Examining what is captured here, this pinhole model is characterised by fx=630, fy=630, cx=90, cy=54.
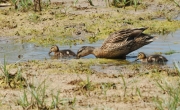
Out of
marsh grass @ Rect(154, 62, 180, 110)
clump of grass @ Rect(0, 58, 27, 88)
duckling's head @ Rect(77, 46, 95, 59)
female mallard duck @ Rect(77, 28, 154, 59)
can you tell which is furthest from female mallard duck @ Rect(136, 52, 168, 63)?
clump of grass @ Rect(0, 58, 27, 88)

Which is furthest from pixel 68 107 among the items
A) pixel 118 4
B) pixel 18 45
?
pixel 118 4

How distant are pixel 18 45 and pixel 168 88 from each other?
571 cm

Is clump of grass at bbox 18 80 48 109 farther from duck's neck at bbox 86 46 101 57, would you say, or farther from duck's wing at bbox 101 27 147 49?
duck's wing at bbox 101 27 147 49

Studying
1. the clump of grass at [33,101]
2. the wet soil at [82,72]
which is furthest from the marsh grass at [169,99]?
the clump of grass at [33,101]

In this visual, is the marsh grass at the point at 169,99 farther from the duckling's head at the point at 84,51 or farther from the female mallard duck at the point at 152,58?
the duckling's head at the point at 84,51

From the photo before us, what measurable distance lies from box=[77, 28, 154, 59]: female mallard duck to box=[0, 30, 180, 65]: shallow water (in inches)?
7.7

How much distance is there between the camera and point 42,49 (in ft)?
39.1

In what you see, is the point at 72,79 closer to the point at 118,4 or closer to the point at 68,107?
the point at 68,107

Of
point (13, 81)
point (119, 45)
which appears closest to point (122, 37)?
point (119, 45)

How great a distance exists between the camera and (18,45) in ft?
40.9

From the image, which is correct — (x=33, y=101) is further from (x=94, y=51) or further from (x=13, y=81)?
(x=94, y=51)

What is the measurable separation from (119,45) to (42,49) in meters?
1.65

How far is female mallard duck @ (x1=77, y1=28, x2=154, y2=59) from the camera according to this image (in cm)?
1103

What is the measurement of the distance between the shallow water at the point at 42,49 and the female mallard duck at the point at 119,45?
0.64ft
